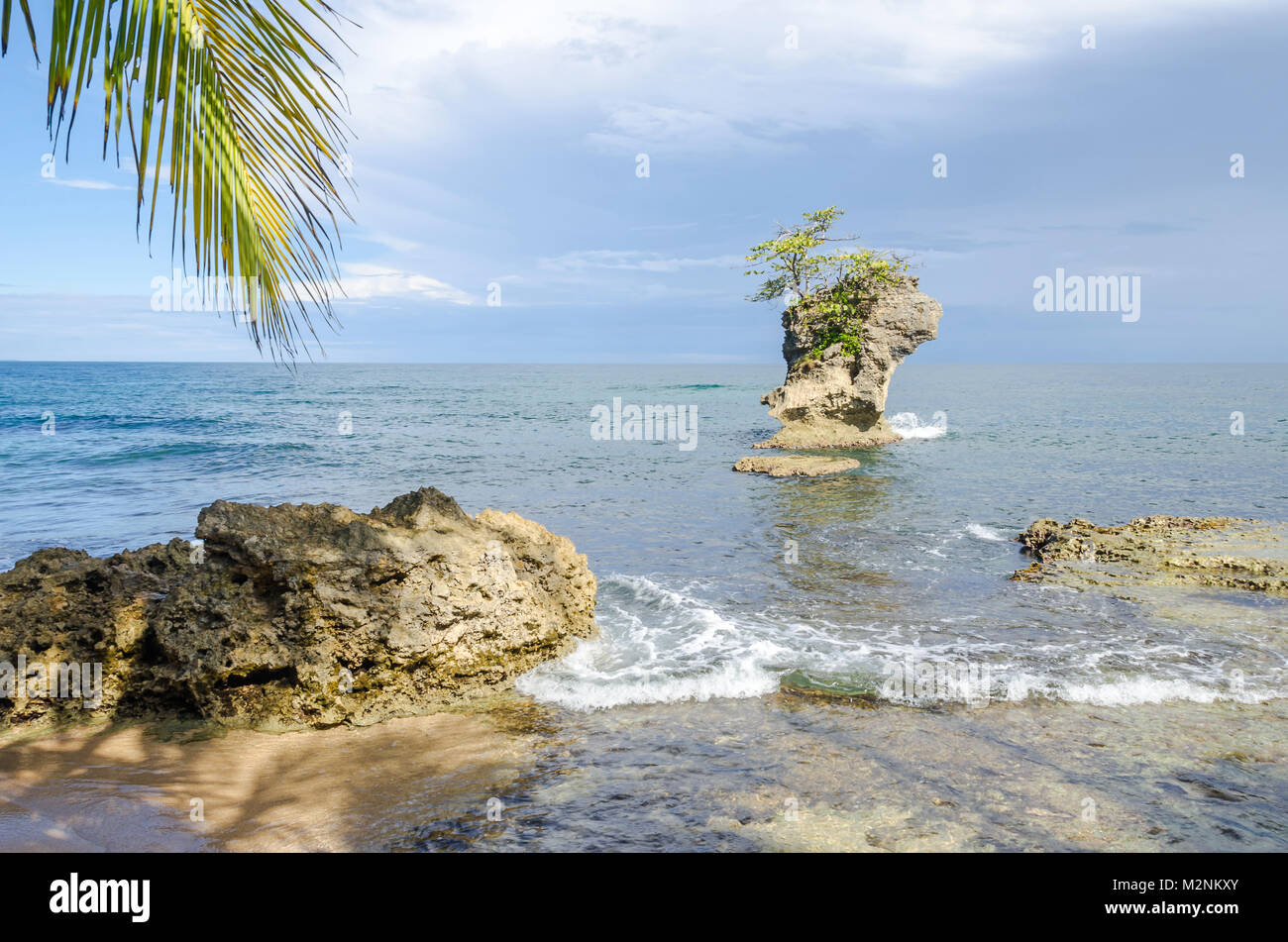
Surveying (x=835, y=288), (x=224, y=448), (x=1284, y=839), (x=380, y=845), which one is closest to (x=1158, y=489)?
(x=835, y=288)

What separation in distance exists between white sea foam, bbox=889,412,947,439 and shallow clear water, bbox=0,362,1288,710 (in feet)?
2.80

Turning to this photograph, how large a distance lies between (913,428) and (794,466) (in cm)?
1840

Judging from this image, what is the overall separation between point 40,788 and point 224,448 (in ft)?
94.4

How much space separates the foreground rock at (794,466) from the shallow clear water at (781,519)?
0.91 meters

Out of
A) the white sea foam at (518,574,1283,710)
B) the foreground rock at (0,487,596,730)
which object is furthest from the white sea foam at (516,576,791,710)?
the foreground rock at (0,487,596,730)

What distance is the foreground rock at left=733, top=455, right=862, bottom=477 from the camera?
24422 mm

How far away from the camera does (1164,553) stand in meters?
13.0

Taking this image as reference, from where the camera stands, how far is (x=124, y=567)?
305 inches
